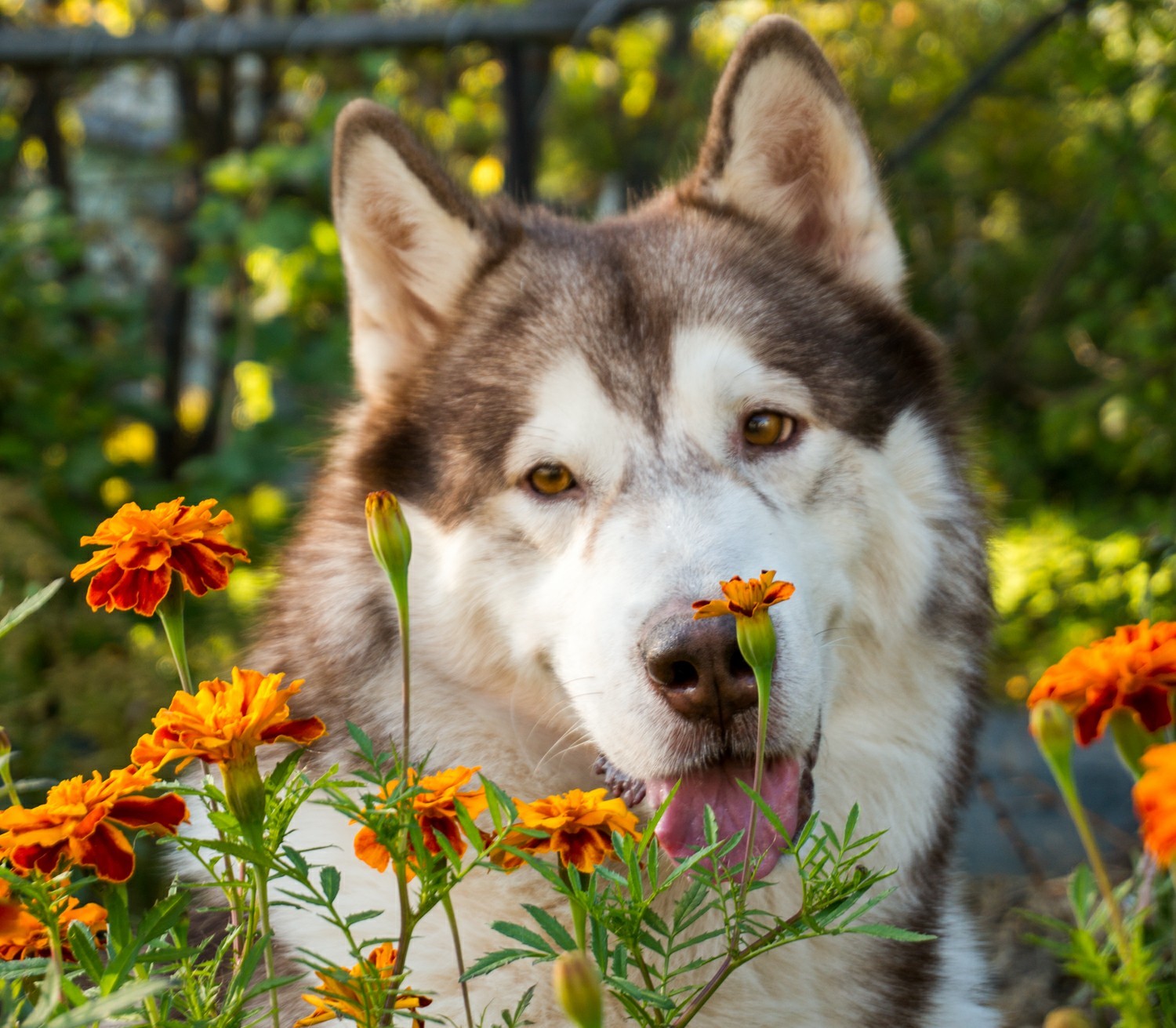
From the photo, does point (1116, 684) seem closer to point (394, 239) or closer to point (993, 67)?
point (394, 239)

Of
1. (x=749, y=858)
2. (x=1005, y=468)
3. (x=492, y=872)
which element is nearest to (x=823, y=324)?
(x=492, y=872)

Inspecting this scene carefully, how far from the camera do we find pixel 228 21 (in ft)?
15.8

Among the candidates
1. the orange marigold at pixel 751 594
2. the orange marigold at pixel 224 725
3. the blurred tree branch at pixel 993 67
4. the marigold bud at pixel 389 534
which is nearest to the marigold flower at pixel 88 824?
the orange marigold at pixel 224 725

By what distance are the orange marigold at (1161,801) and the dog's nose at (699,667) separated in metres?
0.76

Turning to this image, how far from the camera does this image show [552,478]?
78.2 inches

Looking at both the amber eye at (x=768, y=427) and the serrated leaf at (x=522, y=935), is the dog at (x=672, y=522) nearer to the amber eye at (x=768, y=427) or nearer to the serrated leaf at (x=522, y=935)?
the amber eye at (x=768, y=427)

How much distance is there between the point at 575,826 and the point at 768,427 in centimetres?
113

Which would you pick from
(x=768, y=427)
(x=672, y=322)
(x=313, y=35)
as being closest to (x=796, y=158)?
(x=672, y=322)

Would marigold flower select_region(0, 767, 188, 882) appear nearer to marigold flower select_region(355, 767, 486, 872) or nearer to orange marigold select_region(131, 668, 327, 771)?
orange marigold select_region(131, 668, 327, 771)

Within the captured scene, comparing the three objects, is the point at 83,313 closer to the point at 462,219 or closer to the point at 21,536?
the point at 21,536

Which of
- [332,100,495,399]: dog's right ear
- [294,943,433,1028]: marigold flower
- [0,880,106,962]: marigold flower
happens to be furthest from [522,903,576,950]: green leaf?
[332,100,495,399]: dog's right ear

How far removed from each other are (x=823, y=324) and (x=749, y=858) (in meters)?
1.35

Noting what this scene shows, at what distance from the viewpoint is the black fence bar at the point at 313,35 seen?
14.0ft

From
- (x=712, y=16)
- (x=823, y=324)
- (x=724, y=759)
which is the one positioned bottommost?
(x=724, y=759)
